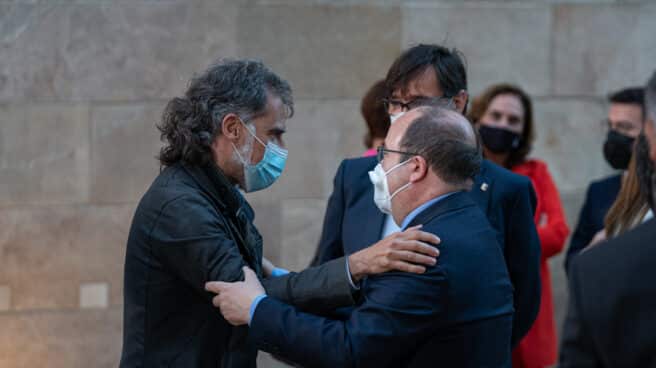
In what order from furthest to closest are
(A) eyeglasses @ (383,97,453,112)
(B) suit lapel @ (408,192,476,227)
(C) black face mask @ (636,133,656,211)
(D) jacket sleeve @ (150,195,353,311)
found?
(A) eyeglasses @ (383,97,453,112)
(D) jacket sleeve @ (150,195,353,311)
(B) suit lapel @ (408,192,476,227)
(C) black face mask @ (636,133,656,211)

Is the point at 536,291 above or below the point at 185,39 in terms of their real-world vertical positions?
below

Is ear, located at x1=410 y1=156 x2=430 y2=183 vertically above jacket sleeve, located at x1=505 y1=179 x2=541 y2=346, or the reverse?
ear, located at x1=410 y1=156 x2=430 y2=183

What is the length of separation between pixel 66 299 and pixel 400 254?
318 centimetres

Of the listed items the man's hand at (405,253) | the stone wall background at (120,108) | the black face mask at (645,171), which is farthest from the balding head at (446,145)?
the stone wall background at (120,108)

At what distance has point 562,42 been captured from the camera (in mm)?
5645

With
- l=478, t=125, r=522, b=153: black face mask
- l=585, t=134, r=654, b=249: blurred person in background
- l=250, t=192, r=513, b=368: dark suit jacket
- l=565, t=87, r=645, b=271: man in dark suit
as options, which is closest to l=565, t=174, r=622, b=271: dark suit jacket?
l=565, t=87, r=645, b=271: man in dark suit

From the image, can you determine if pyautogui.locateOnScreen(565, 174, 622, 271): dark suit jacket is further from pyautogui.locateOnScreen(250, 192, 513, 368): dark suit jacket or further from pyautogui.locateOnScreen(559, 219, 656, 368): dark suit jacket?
pyautogui.locateOnScreen(559, 219, 656, 368): dark suit jacket

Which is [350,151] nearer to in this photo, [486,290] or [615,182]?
[615,182]

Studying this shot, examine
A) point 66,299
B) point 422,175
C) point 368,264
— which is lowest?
point 66,299

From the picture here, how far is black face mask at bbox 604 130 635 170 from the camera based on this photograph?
4.86 metres

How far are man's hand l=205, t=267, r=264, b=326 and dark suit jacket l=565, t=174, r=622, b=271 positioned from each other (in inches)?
103

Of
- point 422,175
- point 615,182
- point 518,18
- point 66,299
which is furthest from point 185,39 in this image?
point 422,175

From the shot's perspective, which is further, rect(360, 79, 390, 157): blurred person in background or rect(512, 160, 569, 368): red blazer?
rect(512, 160, 569, 368): red blazer

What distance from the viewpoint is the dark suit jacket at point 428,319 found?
99.1 inches
